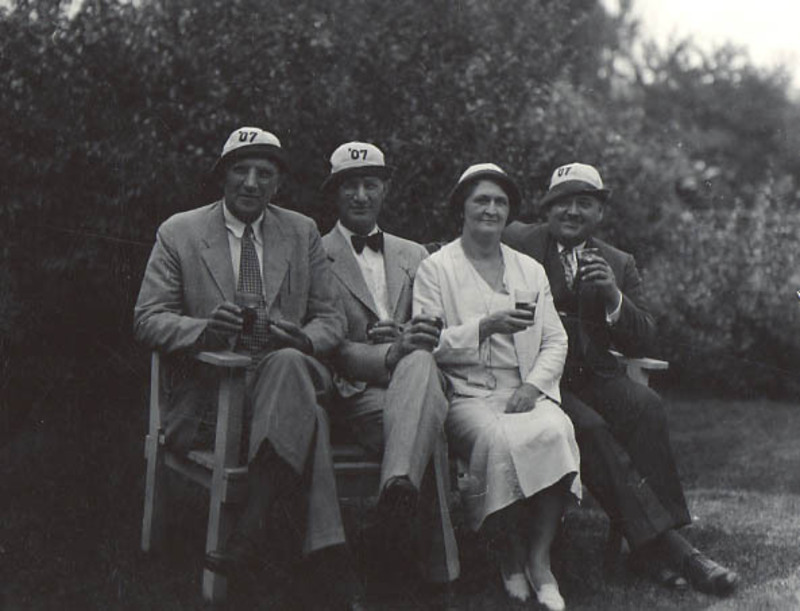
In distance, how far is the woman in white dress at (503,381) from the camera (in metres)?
4.30

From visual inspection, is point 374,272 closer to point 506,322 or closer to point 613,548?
point 506,322

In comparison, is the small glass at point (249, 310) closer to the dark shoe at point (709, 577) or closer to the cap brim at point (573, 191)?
the cap brim at point (573, 191)

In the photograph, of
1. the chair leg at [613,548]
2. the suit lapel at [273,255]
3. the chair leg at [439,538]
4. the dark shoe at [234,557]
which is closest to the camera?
the dark shoe at [234,557]

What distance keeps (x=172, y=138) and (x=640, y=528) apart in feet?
13.1

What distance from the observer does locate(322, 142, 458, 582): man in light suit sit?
4105 millimetres

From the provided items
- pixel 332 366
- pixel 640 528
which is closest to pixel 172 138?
pixel 332 366

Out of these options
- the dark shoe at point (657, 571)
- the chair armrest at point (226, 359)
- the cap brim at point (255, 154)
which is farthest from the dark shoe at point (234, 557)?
the dark shoe at point (657, 571)

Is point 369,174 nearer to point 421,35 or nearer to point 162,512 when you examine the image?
point 162,512

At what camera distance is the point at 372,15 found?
752 cm

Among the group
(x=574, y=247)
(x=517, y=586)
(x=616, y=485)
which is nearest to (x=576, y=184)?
(x=574, y=247)

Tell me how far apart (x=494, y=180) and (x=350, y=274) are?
0.82 metres

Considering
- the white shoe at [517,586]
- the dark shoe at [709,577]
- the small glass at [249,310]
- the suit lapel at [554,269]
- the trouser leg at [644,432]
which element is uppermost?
the suit lapel at [554,269]

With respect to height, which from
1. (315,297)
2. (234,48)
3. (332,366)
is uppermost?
(234,48)

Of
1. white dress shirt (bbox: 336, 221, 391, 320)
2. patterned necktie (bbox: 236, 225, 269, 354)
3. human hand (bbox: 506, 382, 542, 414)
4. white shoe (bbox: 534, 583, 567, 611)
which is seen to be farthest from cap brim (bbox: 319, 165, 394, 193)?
white shoe (bbox: 534, 583, 567, 611)
